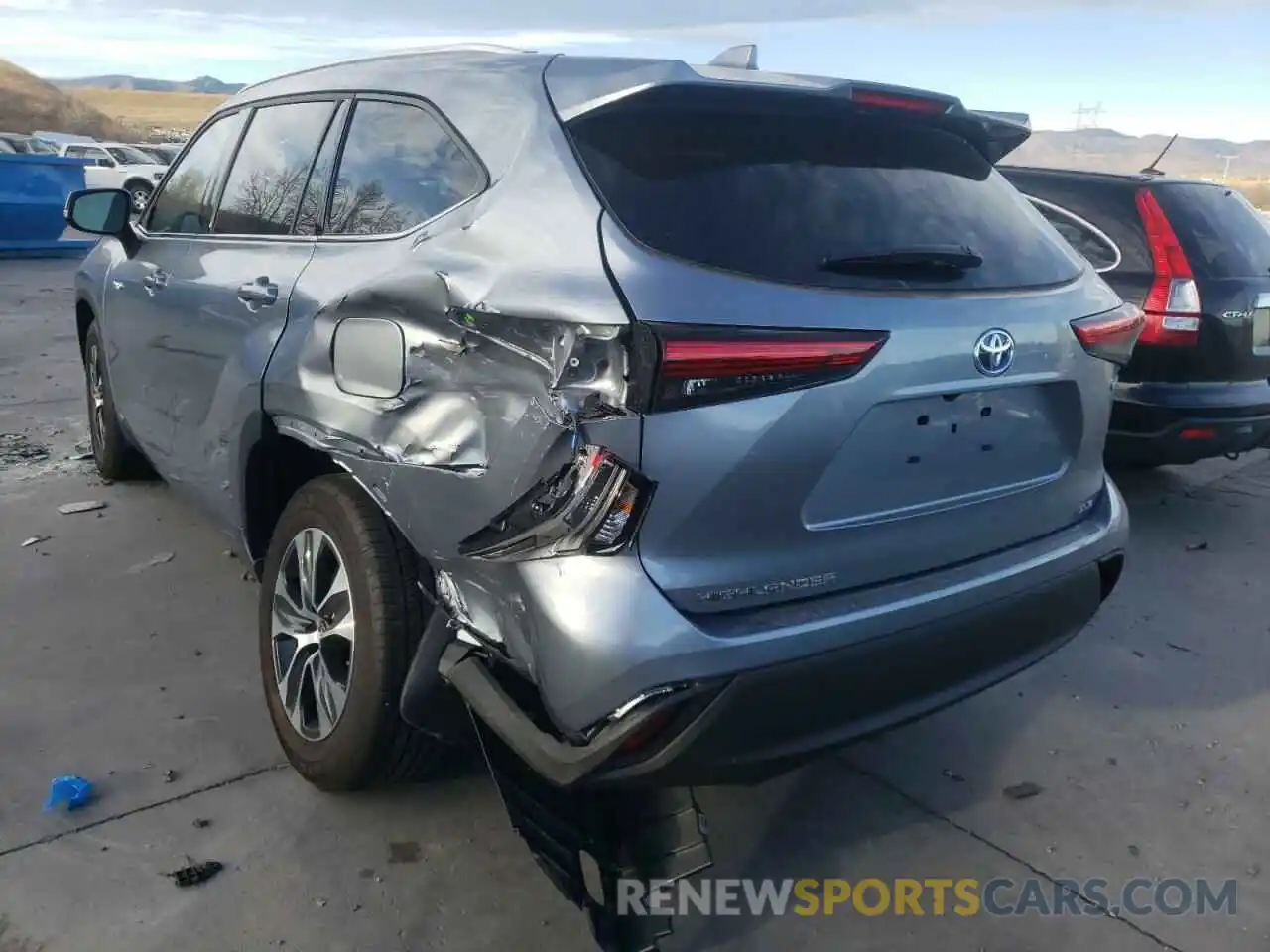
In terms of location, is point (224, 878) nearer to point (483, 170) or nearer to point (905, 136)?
point (483, 170)

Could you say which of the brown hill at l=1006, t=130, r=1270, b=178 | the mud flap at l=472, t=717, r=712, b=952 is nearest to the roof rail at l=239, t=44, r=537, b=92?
the mud flap at l=472, t=717, r=712, b=952

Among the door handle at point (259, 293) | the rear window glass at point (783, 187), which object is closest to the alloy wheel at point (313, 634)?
the door handle at point (259, 293)

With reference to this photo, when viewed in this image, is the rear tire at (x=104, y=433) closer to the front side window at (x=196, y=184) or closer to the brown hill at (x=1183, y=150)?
the front side window at (x=196, y=184)

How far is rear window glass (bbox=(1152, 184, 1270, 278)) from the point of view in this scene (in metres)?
5.49

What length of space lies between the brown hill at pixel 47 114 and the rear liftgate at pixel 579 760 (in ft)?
206

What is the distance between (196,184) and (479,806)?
2.61 m

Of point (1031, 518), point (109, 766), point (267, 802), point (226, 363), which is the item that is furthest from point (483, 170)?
point (109, 766)

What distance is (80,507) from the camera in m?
5.32

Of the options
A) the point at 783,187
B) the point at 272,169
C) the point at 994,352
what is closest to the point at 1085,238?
the point at 994,352

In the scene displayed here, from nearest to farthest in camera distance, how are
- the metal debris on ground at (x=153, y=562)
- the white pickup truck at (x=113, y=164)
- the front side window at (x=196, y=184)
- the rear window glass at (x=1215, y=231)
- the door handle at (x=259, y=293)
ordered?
the door handle at (x=259, y=293)
the front side window at (x=196, y=184)
the metal debris on ground at (x=153, y=562)
the rear window glass at (x=1215, y=231)
the white pickup truck at (x=113, y=164)

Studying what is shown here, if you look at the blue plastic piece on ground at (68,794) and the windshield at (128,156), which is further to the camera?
the windshield at (128,156)

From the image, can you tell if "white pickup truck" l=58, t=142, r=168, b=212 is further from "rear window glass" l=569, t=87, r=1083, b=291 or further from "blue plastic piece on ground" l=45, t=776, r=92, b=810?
"rear window glass" l=569, t=87, r=1083, b=291

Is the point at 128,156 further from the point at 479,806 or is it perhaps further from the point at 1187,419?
the point at 479,806
